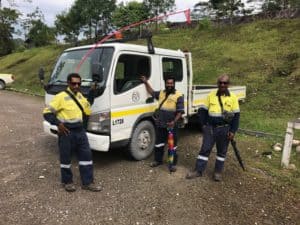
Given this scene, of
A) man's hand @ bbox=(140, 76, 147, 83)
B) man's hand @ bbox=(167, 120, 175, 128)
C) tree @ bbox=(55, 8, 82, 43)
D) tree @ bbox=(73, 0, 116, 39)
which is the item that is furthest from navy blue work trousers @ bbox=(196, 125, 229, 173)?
tree @ bbox=(55, 8, 82, 43)

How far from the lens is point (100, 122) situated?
511 cm

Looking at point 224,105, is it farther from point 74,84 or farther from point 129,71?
point 74,84

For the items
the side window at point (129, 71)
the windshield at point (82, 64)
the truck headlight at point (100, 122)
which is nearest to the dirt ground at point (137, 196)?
the truck headlight at point (100, 122)

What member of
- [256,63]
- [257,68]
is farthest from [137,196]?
[256,63]

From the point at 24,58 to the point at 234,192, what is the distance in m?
30.5

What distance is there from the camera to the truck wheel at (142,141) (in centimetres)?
574

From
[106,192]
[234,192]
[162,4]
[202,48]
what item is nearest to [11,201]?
[106,192]

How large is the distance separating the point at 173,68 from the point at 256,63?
9886mm

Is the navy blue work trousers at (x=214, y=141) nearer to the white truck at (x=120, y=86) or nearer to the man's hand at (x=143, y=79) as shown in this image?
the white truck at (x=120, y=86)

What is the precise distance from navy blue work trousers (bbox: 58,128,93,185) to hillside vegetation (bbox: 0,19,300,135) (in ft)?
18.1

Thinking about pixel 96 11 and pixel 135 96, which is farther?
pixel 96 11

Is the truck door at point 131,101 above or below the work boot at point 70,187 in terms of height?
above

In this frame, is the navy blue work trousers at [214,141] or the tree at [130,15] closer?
the navy blue work trousers at [214,141]

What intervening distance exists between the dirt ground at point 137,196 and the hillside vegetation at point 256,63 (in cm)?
388
